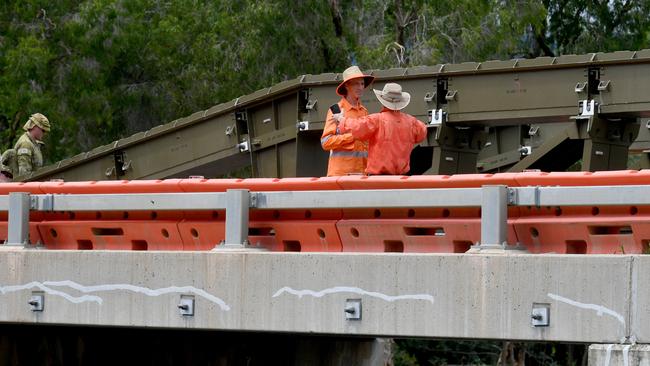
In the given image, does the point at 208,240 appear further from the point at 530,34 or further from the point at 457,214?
the point at 530,34

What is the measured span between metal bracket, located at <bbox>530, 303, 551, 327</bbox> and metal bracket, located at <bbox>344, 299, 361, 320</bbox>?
129cm

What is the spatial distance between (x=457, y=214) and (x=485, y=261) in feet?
2.68

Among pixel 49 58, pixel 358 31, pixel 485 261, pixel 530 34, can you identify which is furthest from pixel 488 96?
pixel 530 34

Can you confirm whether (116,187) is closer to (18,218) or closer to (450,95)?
(18,218)

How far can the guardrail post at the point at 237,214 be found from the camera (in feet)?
34.2

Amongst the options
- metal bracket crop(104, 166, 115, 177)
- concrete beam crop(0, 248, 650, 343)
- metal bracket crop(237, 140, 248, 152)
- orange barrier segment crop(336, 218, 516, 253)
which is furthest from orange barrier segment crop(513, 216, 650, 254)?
metal bracket crop(104, 166, 115, 177)

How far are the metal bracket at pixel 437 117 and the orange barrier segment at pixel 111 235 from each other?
6.06 meters

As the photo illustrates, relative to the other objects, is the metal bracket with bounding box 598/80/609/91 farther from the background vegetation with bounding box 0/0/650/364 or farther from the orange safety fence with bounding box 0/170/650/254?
the background vegetation with bounding box 0/0/650/364

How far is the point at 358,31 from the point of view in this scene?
28.6 m

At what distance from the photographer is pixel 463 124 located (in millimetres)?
17281

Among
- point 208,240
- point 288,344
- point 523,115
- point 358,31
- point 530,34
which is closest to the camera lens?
point 208,240

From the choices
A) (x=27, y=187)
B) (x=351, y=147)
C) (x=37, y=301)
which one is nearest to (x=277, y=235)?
(x=351, y=147)

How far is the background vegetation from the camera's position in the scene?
27.7m

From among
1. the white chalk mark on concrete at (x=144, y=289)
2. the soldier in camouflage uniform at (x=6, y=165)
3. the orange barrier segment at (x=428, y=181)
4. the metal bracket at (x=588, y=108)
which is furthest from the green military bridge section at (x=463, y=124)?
the white chalk mark on concrete at (x=144, y=289)
